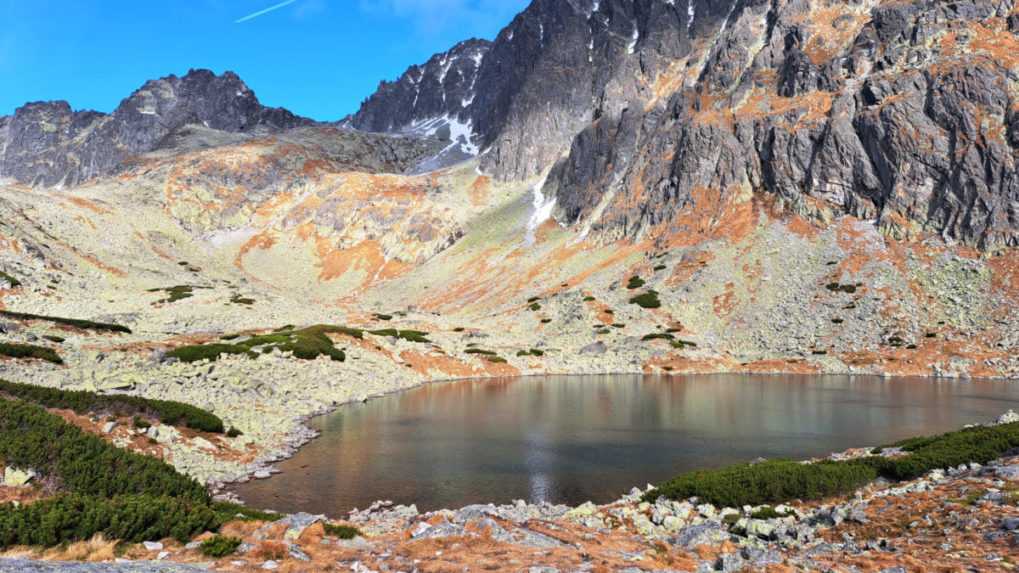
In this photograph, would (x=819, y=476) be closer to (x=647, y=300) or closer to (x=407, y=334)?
(x=407, y=334)

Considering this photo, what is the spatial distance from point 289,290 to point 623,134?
97.4m

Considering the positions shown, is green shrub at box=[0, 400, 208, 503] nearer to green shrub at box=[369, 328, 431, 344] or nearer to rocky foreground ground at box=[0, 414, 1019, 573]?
rocky foreground ground at box=[0, 414, 1019, 573]

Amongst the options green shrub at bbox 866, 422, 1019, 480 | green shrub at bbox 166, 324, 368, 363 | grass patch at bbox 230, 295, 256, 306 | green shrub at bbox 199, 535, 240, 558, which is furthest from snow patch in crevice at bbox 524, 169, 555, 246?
green shrub at bbox 199, 535, 240, 558

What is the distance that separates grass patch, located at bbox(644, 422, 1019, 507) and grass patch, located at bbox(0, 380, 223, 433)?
23893 mm

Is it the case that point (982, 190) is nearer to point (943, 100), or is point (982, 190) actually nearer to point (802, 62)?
point (943, 100)

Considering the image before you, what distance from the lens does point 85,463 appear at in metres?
19.0

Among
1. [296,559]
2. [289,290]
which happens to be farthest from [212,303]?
[296,559]

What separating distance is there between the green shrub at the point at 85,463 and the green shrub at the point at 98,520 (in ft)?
14.4

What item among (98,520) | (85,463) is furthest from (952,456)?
(85,463)

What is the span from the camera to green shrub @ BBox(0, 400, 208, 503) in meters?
18.6

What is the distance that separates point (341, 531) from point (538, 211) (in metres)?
162

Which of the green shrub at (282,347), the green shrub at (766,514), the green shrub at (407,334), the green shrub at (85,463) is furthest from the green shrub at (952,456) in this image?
the green shrub at (407,334)

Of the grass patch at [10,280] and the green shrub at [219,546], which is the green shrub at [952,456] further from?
the grass patch at [10,280]

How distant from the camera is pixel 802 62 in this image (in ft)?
432
